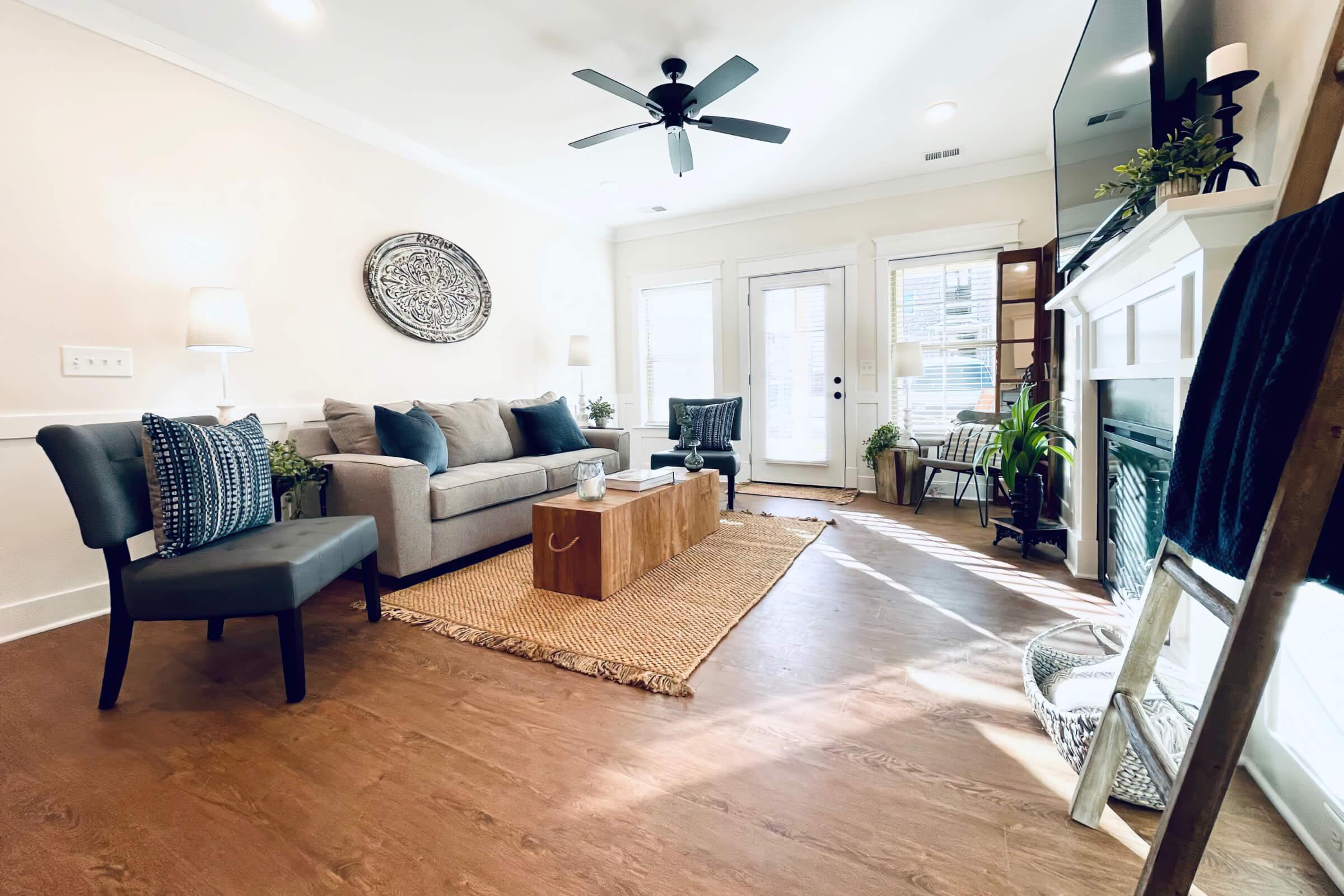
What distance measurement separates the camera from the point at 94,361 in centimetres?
236

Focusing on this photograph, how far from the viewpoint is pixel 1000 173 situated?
4.21m

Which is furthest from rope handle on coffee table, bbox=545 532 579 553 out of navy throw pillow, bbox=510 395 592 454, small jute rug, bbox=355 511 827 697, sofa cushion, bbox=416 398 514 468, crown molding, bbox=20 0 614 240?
crown molding, bbox=20 0 614 240

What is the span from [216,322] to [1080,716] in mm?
3370

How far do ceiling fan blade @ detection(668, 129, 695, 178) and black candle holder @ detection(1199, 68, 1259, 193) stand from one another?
6.96 ft

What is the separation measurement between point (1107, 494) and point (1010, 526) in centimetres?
55

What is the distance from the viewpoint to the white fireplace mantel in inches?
52.7

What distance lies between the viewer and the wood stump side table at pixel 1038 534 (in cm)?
290

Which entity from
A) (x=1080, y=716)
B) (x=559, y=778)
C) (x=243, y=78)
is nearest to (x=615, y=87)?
(x=243, y=78)

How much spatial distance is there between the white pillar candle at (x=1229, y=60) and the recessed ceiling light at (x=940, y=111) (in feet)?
7.04

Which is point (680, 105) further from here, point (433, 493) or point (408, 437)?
→ point (433, 493)

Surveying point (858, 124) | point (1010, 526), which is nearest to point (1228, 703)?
point (1010, 526)

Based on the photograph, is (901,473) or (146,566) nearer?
(146,566)

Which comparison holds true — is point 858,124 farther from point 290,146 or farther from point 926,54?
point 290,146

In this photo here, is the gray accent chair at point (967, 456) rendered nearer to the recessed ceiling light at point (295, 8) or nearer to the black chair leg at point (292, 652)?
the black chair leg at point (292, 652)
